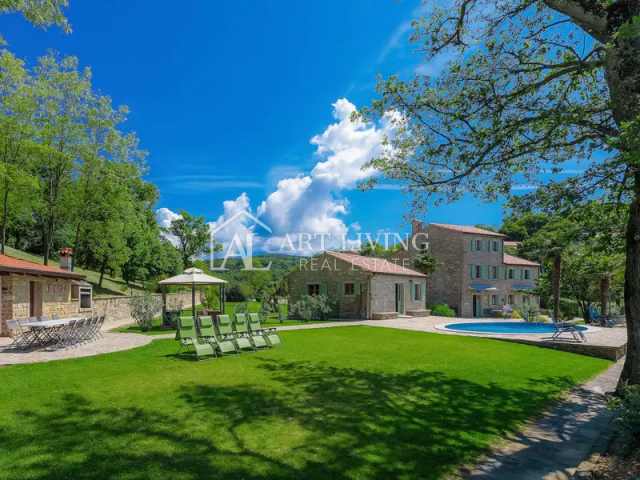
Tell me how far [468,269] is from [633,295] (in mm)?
26164

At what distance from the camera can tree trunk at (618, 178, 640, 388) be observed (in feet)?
21.1

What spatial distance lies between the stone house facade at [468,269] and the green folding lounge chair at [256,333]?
72.3 ft

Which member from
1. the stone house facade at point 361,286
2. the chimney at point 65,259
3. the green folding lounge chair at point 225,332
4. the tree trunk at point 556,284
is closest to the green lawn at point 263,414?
the green folding lounge chair at point 225,332

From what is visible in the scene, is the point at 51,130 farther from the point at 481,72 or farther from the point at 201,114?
the point at 481,72

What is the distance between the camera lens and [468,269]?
3175cm

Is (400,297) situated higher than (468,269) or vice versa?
(468,269)

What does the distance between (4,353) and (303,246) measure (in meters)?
19.1

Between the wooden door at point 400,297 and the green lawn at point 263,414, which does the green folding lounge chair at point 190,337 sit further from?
the wooden door at point 400,297

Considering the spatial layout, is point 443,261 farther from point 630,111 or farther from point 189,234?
point 630,111

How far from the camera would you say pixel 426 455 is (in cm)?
434

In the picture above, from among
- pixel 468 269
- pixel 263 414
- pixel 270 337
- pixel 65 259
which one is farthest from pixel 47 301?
pixel 468 269

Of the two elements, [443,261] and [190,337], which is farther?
[443,261]

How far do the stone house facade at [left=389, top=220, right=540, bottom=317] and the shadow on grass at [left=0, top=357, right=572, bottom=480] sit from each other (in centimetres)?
2555

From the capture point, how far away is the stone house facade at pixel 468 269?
31.7 m
